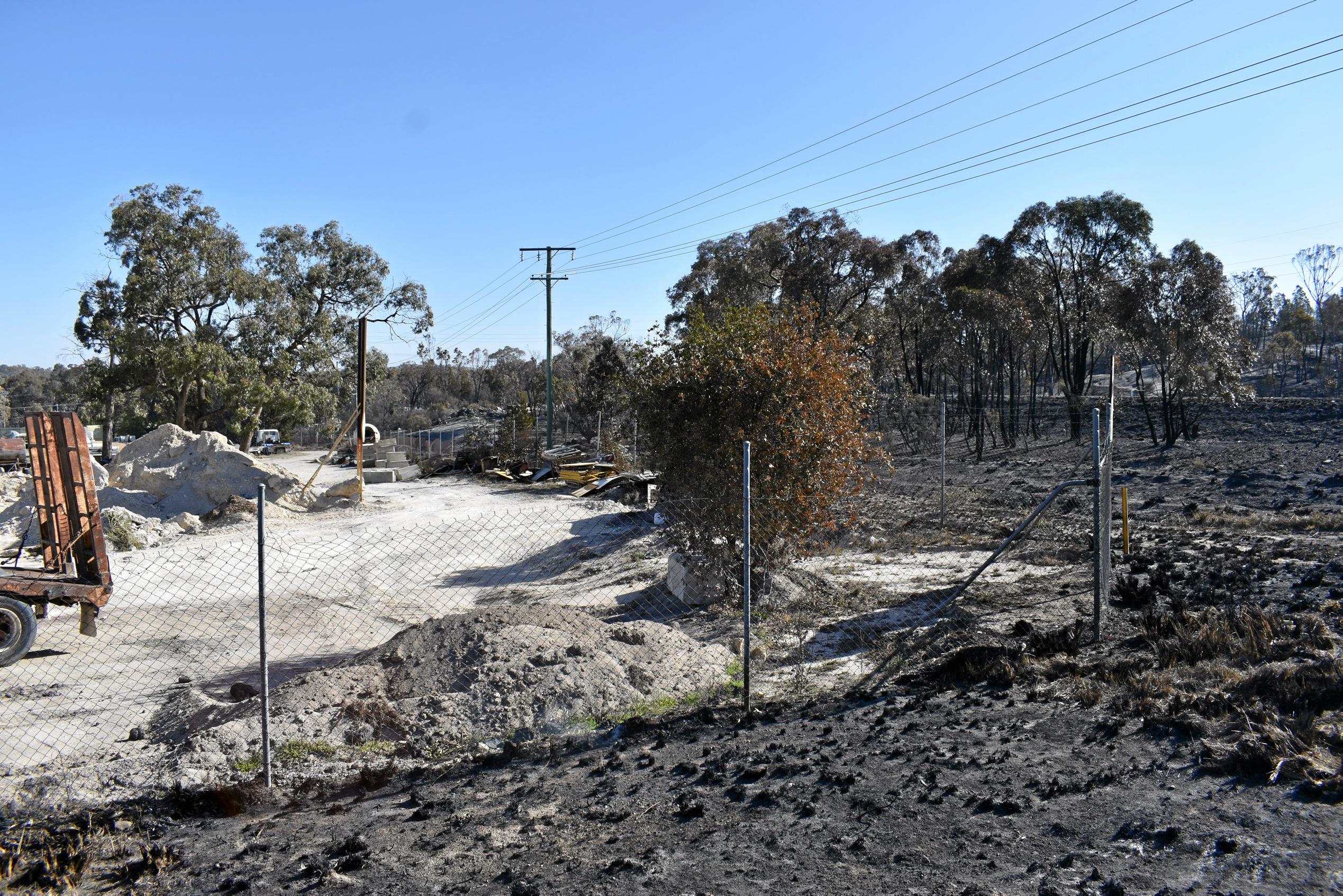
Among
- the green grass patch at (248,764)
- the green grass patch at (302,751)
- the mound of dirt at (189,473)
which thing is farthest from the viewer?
the mound of dirt at (189,473)

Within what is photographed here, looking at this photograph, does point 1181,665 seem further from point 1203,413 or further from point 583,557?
point 1203,413

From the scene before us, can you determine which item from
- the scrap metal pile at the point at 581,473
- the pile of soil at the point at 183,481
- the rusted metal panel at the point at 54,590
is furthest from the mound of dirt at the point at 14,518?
the scrap metal pile at the point at 581,473

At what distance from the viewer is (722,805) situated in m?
5.04

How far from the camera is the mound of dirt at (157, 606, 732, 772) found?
6367 millimetres

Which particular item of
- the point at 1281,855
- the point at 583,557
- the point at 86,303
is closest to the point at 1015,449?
the point at 583,557

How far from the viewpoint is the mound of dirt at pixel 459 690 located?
6.37 m

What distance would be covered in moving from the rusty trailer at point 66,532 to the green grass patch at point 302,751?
18.7ft

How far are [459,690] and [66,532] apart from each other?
6.81m

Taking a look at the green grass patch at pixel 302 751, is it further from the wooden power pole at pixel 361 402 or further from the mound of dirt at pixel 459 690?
the wooden power pole at pixel 361 402

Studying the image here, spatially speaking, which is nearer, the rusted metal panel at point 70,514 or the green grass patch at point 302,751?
the green grass patch at point 302,751

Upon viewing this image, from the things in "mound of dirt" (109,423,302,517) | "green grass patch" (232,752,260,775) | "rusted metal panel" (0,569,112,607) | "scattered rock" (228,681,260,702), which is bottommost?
"scattered rock" (228,681,260,702)

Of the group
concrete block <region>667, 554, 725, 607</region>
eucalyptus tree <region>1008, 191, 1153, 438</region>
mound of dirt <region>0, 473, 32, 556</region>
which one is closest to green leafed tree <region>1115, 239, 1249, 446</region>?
eucalyptus tree <region>1008, 191, 1153, 438</region>

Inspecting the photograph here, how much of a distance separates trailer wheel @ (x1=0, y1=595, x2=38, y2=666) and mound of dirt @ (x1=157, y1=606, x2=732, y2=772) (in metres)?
3.11

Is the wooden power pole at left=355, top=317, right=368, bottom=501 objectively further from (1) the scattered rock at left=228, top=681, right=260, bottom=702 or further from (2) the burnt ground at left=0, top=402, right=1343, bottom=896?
(2) the burnt ground at left=0, top=402, right=1343, bottom=896
